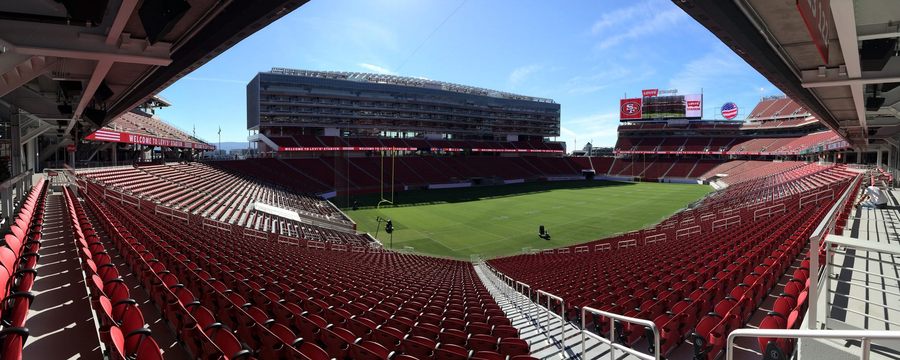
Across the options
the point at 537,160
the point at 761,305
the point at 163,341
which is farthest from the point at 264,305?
the point at 537,160

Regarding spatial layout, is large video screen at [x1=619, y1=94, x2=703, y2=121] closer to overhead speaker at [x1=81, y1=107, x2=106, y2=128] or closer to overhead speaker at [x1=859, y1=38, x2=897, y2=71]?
overhead speaker at [x1=859, y1=38, x2=897, y2=71]

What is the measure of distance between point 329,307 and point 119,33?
490 centimetres

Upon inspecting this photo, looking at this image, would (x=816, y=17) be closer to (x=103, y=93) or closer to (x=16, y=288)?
(x=16, y=288)

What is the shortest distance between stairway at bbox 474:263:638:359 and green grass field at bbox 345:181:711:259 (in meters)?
12.2

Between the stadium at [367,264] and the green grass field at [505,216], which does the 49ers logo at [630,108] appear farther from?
the stadium at [367,264]

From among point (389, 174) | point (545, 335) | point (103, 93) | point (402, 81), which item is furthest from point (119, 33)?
point (402, 81)

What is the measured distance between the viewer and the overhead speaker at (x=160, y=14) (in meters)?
4.45

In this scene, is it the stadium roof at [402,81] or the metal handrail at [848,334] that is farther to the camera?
the stadium roof at [402,81]

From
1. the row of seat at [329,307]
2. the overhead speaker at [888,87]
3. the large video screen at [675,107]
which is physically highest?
the large video screen at [675,107]

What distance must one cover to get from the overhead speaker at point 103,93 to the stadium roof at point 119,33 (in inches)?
44.4

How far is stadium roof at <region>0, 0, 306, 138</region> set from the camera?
4582 millimetres

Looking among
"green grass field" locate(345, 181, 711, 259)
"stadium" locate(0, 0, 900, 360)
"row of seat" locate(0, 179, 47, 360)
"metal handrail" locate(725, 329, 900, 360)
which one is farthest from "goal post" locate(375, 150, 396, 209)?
"metal handrail" locate(725, 329, 900, 360)

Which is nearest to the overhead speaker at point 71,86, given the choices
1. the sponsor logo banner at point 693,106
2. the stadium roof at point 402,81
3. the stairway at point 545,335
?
the stairway at point 545,335

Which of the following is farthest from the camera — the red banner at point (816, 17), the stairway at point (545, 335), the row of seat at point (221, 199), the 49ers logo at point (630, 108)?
the 49ers logo at point (630, 108)
